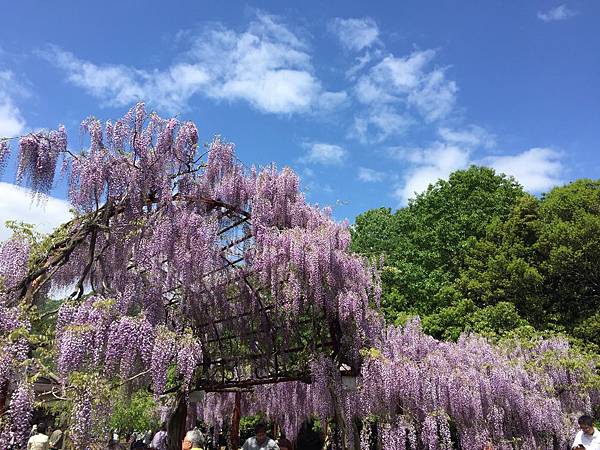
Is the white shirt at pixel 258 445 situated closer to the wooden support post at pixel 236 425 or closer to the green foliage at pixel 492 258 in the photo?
the wooden support post at pixel 236 425

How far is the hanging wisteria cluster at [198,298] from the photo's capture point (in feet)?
19.9

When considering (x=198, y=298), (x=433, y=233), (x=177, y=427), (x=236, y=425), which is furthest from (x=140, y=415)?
(x=433, y=233)

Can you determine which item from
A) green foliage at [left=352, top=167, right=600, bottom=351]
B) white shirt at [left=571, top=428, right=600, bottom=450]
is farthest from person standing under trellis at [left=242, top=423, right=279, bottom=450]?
green foliage at [left=352, top=167, right=600, bottom=351]

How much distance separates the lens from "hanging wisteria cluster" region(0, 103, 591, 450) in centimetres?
607

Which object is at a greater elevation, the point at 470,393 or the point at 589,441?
the point at 470,393

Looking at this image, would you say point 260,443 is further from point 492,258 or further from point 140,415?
point 492,258

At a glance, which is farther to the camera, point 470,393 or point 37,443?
point 470,393

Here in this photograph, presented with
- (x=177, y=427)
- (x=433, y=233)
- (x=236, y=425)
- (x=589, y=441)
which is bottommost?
(x=236, y=425)

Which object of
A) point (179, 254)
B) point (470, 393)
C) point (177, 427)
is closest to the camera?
point (179, 254)

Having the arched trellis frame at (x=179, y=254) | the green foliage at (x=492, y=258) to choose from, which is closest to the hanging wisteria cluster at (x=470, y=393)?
the arched trellis frame at (x=179, y=254)

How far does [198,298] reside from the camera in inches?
343

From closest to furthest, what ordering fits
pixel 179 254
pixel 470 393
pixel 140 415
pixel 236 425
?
pixel 179 254 → pixel 470 393 → pixel 236 425 → pixel 140 415

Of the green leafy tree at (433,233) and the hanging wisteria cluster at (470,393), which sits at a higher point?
the green leafy tree at (433,233)

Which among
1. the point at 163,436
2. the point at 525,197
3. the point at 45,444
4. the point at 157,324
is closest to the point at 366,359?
the point at 157,324
